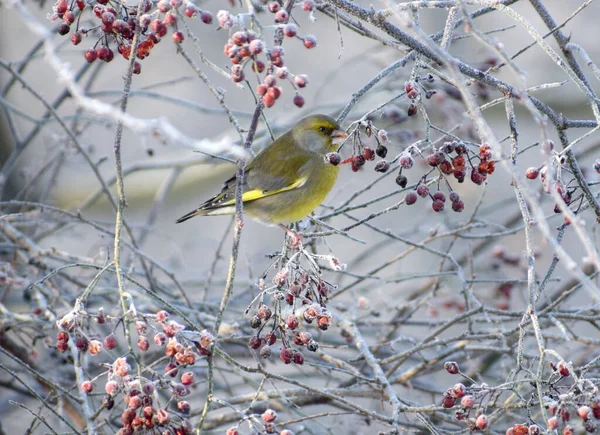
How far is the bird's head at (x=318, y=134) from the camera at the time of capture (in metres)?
3.68

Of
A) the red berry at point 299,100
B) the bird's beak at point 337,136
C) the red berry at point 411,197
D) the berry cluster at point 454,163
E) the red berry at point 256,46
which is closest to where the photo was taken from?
the red berry at point 256,46

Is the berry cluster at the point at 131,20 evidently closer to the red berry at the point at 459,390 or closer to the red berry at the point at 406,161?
the red berry at the point at 406,161

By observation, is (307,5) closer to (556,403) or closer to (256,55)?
(256,55)

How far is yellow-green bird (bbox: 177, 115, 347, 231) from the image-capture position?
3.62 meters

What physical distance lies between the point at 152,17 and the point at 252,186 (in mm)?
1743

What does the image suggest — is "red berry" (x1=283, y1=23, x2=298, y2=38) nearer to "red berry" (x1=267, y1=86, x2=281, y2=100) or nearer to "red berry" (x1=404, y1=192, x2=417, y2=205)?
"red berry" (x1=267, y1=86, x2=281, y2=100)

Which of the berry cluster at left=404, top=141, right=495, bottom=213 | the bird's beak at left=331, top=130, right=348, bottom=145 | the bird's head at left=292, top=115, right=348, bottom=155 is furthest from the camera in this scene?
the bird's head at left=292, top=115, right=348, bottom=155

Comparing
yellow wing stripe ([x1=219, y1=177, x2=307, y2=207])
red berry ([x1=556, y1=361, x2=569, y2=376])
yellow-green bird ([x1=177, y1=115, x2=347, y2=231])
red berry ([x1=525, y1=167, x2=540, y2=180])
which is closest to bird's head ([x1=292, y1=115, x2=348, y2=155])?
yellow-green bird ([x1=177, y1=115, x2=347, y2=231])

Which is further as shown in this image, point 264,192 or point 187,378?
point 264,192

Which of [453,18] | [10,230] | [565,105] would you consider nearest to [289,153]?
[10,230]

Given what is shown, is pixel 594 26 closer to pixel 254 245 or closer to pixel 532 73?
pixel 532 73

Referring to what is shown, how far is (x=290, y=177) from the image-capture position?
12.3ft

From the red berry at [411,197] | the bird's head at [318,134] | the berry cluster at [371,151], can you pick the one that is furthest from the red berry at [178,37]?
the bird's head at [318,134]

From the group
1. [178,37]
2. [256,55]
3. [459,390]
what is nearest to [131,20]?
[178,37]
